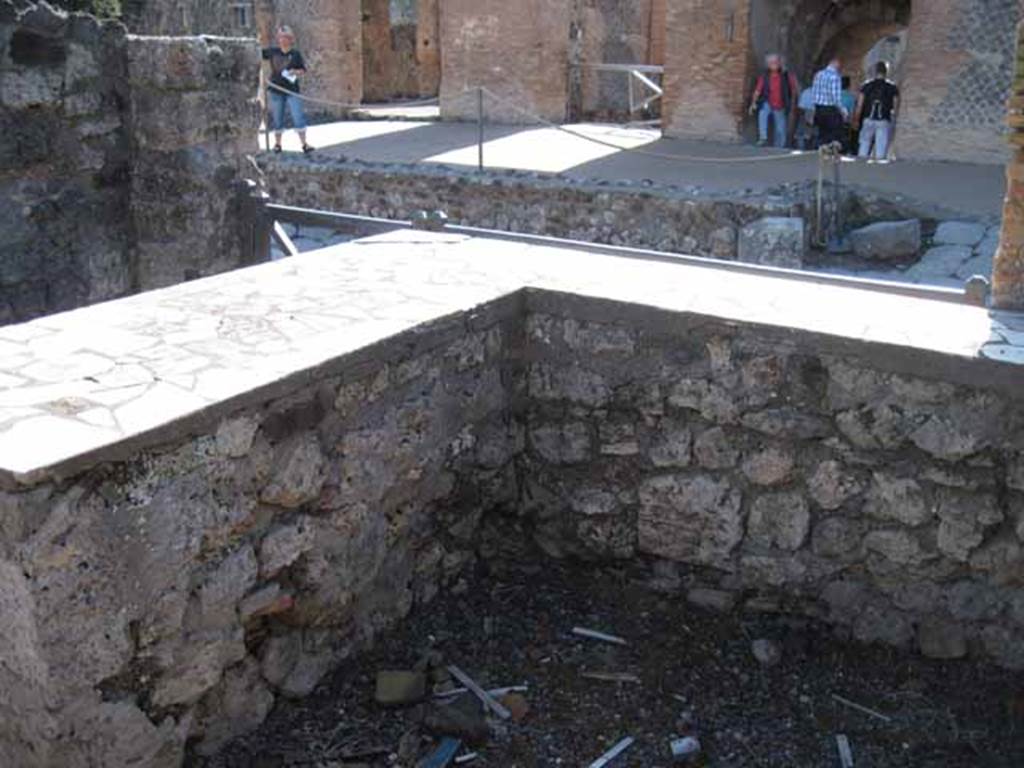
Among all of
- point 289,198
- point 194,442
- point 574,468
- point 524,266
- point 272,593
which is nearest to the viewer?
point 194,442

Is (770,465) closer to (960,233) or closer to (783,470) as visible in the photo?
(783,470)

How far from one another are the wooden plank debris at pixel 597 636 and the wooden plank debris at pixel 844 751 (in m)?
0.78

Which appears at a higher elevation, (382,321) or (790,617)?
(382,321)

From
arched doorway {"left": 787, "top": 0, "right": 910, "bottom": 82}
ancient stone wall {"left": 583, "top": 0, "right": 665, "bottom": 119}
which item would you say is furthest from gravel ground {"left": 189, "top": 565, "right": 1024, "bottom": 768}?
ancient stone wall {"left": 583, "top": 0, "right": 665, "bottom": 119}

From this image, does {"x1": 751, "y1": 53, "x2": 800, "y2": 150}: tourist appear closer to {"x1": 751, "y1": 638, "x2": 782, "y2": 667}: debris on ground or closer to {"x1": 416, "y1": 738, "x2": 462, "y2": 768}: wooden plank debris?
{"x1": 751, "y1": 638, "x2": 782, "y2": 667}: debris on ground

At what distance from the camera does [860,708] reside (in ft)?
11.5

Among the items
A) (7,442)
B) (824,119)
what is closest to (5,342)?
(7,442)

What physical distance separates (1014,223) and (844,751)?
7.12 ft

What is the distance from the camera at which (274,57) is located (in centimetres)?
1346

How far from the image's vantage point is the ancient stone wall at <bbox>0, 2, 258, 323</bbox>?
4.99 m

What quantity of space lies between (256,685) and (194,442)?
31.7 inches

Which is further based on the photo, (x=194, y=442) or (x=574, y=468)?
(x=574, y=468)

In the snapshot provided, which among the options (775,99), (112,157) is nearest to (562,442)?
(112,157)

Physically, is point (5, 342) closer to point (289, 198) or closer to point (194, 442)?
point (194, 442)
